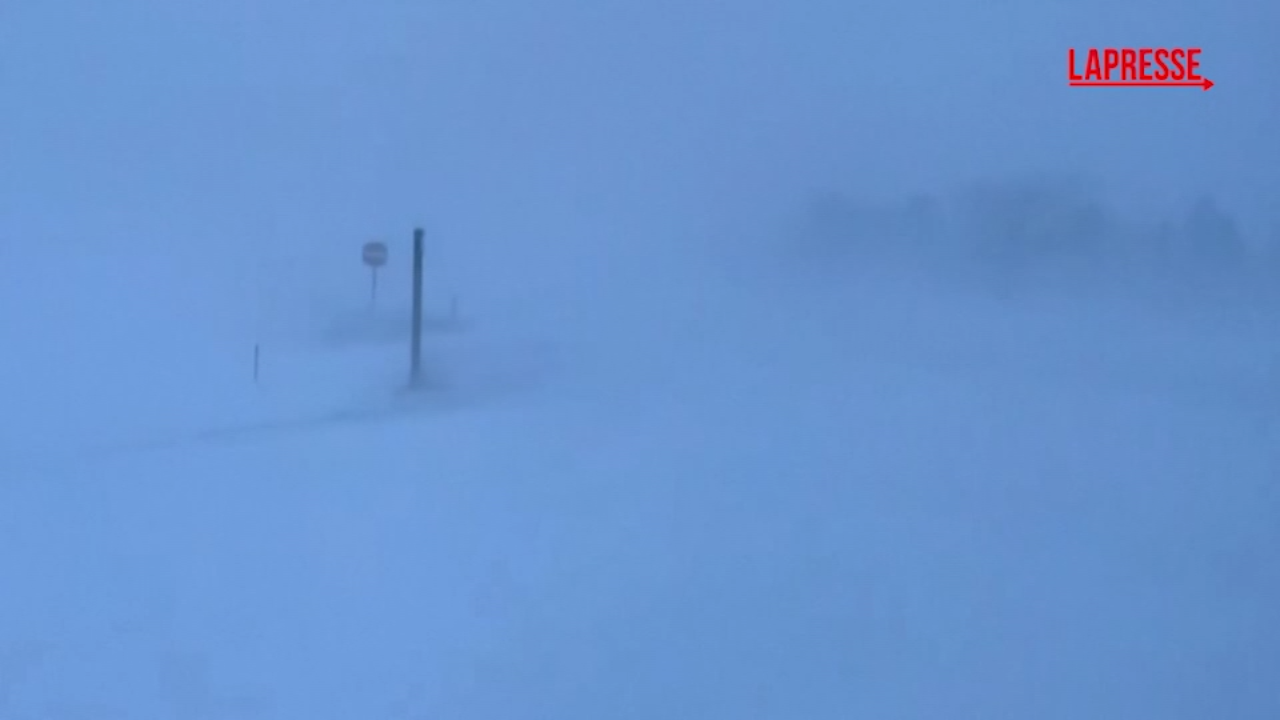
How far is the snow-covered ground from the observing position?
355 cm

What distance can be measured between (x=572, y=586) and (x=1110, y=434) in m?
3.80

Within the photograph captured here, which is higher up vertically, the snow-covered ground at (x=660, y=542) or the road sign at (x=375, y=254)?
the road sign at (x=375, y=254)

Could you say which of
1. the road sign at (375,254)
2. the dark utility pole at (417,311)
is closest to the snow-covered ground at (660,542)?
the dark utility pole at (417,311)

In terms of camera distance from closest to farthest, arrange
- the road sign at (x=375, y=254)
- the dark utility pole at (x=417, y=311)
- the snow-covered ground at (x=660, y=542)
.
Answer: the snow-covered ground at (x=660, y=542)
the dark utility pole at (x=417, y=311)
the road sign at (x=375, y=254)

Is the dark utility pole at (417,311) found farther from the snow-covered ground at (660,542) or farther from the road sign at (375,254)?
the road sign at (375,254)

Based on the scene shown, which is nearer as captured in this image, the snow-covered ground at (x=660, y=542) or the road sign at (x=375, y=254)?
the snow-covered ground at (x=660, y=542)

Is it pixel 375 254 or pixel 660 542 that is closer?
pixel 660 542

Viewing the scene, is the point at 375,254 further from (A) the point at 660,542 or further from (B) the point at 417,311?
(A) the point at 660,542

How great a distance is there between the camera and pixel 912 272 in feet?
48.2

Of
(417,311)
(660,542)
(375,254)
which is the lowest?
(660,542)

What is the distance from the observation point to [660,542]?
476 centimetres

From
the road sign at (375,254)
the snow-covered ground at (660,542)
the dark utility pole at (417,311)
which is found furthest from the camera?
the road sign at (375,254)

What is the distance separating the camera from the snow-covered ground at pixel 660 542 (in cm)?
355

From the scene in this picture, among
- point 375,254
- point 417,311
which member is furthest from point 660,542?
point 375,254
